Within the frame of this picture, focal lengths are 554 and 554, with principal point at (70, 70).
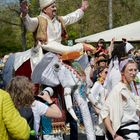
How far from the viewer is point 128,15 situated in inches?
1470

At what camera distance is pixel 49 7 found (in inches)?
277

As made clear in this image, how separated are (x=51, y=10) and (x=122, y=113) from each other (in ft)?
7.32

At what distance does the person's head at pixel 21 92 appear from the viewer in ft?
15.7

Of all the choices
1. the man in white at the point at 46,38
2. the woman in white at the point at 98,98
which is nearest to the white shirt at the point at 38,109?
the man in white at the point at 46,38

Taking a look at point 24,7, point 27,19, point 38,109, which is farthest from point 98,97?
point 38,109

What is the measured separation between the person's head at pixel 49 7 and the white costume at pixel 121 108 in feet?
6.55

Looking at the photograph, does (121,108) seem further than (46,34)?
No

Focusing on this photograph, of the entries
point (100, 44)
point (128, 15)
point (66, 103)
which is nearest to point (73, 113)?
point (66, 103)

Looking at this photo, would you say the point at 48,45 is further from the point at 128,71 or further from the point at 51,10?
the point at 128,71

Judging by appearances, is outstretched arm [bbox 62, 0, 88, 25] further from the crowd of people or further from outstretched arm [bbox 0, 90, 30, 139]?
outstretched arm [bbox 0, 90, 30, 139]

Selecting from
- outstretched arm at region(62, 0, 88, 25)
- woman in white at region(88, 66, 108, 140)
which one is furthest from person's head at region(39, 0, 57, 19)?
woman in white at region(88, 66, 108, 140)

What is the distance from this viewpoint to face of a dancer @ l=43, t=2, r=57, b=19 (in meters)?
7.04

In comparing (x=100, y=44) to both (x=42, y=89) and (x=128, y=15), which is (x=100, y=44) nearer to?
(x=42, y=89)

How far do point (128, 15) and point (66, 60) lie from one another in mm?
31033
